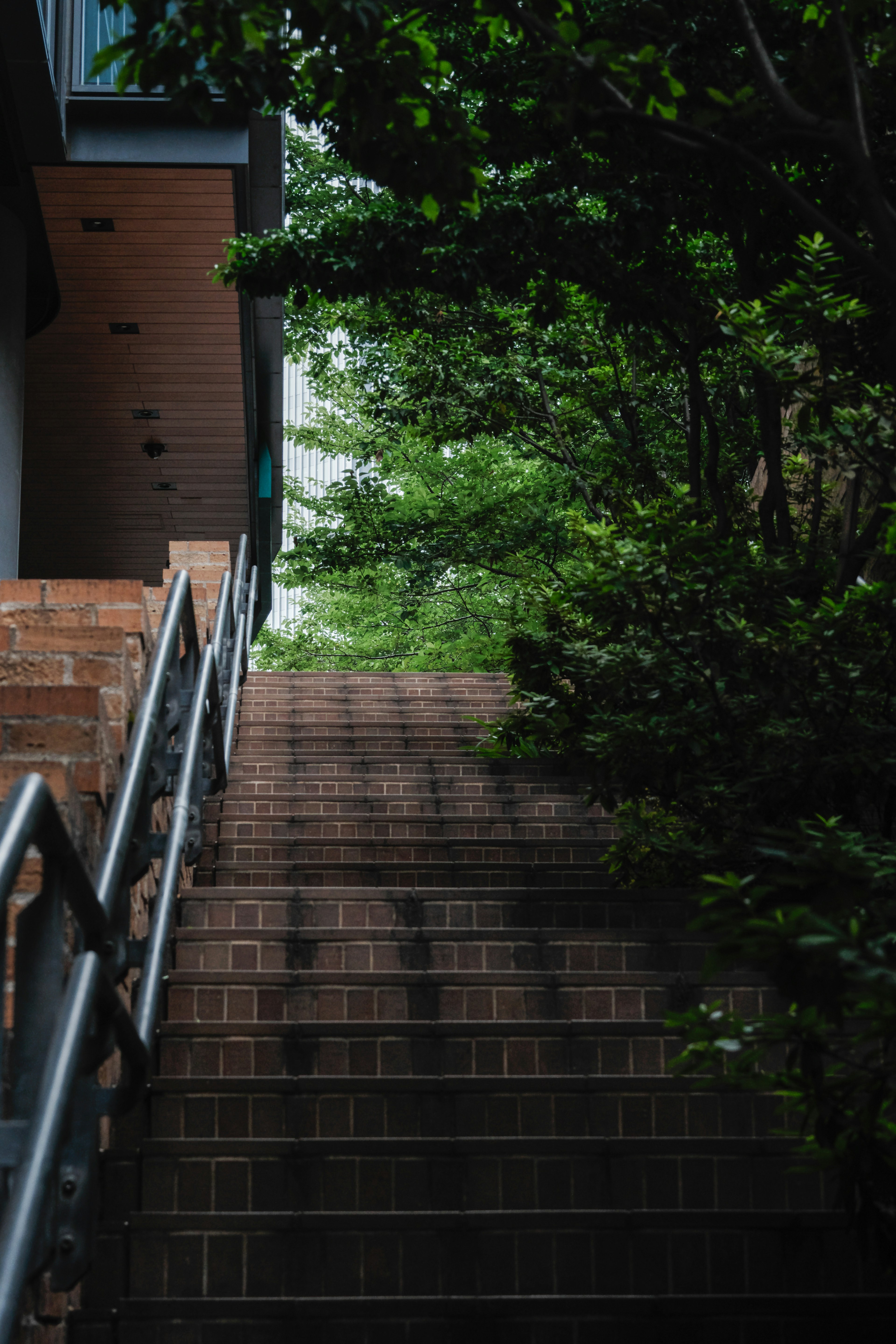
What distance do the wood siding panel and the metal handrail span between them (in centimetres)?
471

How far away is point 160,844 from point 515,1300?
1.20 metres

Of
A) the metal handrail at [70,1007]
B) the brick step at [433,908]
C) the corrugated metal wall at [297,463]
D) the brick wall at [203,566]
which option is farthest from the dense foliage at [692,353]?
the corrugated metal wall at [297,463]

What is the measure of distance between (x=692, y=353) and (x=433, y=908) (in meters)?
2.72

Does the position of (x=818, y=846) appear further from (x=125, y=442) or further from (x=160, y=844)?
(x=125, y=442)

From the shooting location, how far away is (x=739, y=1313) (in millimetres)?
2322

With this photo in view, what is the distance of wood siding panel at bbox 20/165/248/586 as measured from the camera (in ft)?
22.6

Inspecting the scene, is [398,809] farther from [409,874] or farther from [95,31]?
[95,31]

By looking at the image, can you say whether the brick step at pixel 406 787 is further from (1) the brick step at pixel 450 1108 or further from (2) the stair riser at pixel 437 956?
(1) the brick step at pixel 450 1108

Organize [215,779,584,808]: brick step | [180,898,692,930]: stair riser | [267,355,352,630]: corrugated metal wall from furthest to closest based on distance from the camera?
[267,355,352,630]: corrugated metal wall → [215,779,584,808]: brick step → [180,898,692,930]: stair riser

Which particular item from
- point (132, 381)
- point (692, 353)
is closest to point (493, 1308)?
point (692, 353)

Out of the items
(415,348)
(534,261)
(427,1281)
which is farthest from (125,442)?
(427,1281)

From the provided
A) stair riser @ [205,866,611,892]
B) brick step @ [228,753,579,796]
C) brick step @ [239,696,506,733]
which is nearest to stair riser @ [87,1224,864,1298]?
stair riser @ [205,866,611,892]

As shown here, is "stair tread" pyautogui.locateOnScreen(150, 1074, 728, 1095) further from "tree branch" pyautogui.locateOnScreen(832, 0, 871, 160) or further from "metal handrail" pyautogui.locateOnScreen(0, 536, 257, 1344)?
"tree branch" pyautogui.locateOnScreen(832, 0, 871, 160)

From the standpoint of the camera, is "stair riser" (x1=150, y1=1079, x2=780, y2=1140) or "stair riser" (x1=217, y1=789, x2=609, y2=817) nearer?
"stair riser" (x1=150, y1=1079, x2=780, y2=1140)
